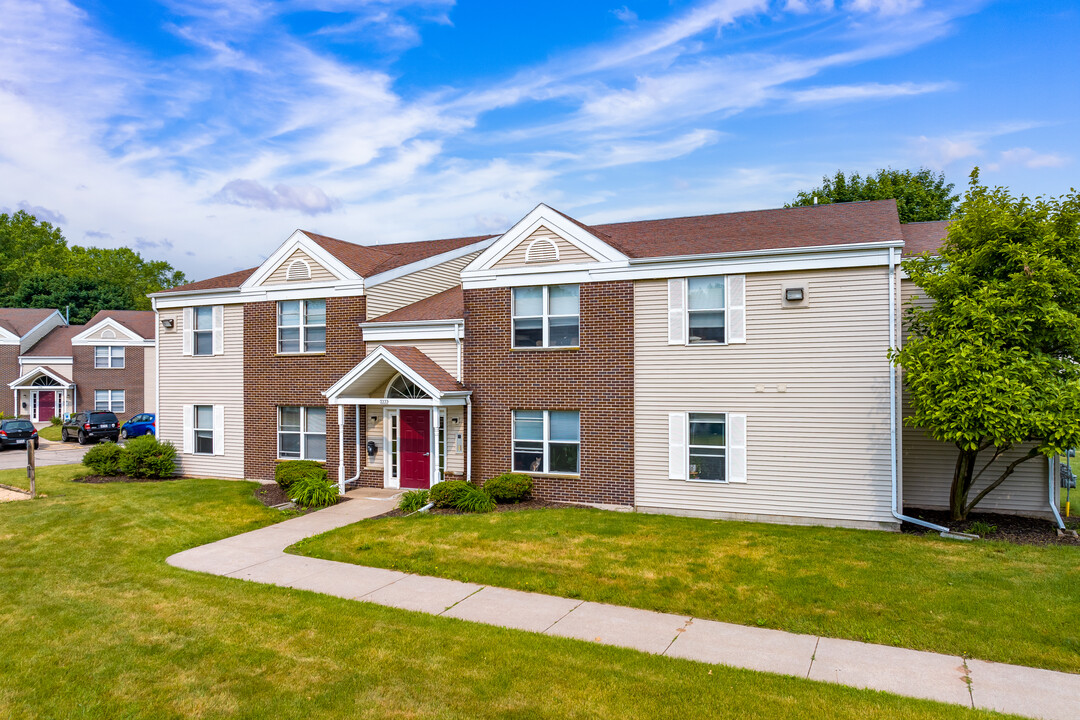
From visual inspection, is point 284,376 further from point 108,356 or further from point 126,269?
point 126,269

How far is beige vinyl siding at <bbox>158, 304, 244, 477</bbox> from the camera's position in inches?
785

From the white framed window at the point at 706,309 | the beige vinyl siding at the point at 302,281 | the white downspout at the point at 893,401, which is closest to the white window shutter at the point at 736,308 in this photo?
the white framed window at the point at 706,309

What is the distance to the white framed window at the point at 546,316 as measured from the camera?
16.0 meters

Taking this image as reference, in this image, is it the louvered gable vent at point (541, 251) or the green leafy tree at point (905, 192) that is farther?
the green leafy tree at point (905, 192)

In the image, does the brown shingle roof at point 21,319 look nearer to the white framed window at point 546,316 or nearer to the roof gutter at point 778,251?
the white framed window at point 546,316

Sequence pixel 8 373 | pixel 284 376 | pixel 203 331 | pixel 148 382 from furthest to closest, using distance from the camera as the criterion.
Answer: pixel 8 373 → pixel 148 382 → pixel 203 331 → pixel 284 376

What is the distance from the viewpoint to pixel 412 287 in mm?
20281

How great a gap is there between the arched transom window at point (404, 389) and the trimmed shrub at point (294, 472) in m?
2.71

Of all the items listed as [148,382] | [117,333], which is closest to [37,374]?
[117,333]

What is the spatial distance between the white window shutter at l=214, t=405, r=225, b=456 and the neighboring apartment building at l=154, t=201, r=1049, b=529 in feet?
0.26

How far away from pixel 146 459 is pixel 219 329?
174 inches

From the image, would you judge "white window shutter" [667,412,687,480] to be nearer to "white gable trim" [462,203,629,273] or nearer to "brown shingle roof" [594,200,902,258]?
"brown shingle roof" [594,200,902,258]

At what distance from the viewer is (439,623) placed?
8.52 meters

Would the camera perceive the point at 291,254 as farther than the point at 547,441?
Yes
